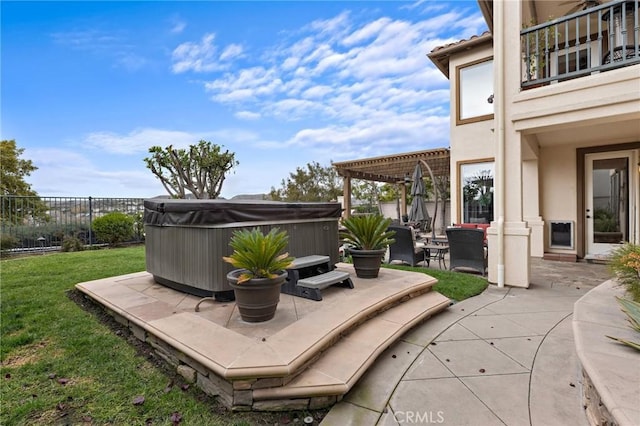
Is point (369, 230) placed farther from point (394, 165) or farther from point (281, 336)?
point (394, 165)

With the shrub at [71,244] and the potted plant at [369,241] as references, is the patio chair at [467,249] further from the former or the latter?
the shrub at [71,244]

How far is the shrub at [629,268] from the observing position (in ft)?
8.91

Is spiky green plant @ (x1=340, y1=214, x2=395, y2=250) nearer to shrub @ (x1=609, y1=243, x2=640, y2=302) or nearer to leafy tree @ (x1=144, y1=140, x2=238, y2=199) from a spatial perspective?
shrub @ (x1=609, y1=243, x2=640, y2=302)

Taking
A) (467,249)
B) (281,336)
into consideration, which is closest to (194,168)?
(467,249)

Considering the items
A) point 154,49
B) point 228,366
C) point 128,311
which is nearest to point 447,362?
point 228,366

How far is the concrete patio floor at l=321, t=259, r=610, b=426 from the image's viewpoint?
6.41ft

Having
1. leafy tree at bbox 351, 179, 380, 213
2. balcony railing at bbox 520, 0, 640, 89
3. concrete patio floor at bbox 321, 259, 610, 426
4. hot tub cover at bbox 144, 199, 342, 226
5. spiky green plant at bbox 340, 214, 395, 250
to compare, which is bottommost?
concrete patio floor at bbox 321, 259, 610, 426

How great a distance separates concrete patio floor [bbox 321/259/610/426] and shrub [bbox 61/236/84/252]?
10292mm

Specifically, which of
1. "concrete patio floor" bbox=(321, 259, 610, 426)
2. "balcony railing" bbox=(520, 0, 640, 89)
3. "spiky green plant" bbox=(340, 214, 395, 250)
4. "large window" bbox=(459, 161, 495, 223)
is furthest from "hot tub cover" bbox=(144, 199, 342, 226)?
"large window" bbox=(459, 161, 495, 223)

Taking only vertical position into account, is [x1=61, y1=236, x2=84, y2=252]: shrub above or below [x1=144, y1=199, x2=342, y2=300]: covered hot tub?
below

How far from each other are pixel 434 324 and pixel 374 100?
Answer: 9484 mm

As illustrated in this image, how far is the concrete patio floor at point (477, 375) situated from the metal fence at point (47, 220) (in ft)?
35.4

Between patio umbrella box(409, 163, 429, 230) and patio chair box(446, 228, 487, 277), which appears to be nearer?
patio chair box(446, 228, 487, 277)

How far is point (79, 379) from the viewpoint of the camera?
241 centimetres
